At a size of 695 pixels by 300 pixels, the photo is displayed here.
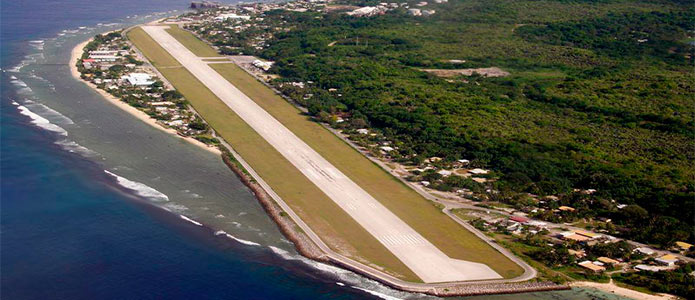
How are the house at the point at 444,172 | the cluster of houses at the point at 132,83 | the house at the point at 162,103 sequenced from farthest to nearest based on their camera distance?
the house at the point at 162,103
the cluster of houses at the point at 132,83
the house at the point at 444,172

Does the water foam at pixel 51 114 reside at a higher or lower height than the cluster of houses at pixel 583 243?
higher

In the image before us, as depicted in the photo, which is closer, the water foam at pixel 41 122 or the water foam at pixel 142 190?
the water foam at pixel 142 190

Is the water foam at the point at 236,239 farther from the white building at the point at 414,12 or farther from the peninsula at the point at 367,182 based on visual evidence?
the white building at the point at 414,12

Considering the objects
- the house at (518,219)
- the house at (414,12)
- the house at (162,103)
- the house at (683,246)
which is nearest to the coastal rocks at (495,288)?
the house at (518,219)

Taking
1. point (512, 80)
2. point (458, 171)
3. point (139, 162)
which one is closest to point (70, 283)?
point (139, 162)

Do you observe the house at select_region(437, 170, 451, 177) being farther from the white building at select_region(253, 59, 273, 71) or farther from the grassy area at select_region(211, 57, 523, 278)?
the white building at select_region(253, 59, 273, 71)

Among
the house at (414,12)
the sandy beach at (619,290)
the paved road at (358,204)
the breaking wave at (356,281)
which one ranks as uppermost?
the house at (414,12)
